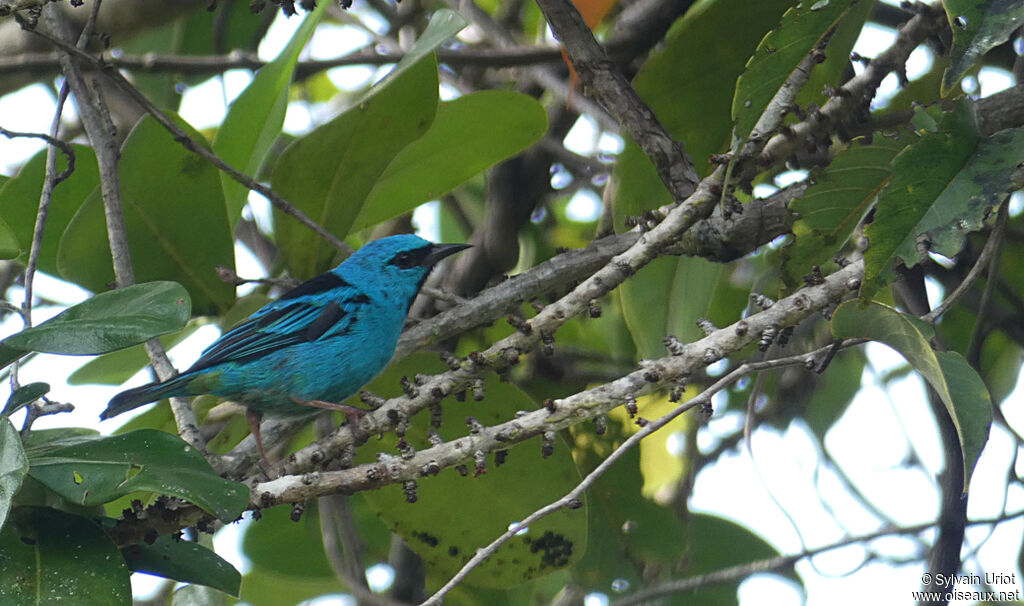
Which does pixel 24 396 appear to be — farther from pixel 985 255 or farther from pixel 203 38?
pixel 203 38

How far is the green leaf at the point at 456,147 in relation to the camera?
3500 millimetres

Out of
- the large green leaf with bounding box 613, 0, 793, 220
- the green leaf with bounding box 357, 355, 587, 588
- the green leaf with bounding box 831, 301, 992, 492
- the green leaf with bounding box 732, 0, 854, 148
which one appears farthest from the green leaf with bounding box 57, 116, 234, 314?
the green leaf with bounding box 831, 301, 992, 492

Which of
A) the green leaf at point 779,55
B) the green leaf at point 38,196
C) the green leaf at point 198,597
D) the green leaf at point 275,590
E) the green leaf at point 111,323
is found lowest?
the green leaf at point 198,597

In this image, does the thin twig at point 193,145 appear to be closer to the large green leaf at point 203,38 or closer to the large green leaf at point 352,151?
the large green leaf at point 352,151

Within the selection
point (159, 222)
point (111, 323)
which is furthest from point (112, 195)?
point (111, 323)

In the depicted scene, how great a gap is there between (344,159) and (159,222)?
0.66 metres

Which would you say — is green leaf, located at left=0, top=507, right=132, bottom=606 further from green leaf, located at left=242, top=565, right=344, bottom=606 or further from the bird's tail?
green leaf, located at left=242, top=565, right=344, bottom=606

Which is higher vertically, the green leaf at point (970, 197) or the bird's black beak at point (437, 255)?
the bird's black beak at point (437, 255)

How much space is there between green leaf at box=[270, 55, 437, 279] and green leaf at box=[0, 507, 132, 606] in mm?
1431

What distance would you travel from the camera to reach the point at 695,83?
337cm

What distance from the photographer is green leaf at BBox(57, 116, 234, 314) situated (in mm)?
3312

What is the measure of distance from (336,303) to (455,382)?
140cm

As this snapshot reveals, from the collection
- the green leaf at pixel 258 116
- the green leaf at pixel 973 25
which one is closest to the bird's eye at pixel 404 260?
the green leaf at pixel 258 116

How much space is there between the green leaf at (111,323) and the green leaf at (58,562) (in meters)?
0.38
